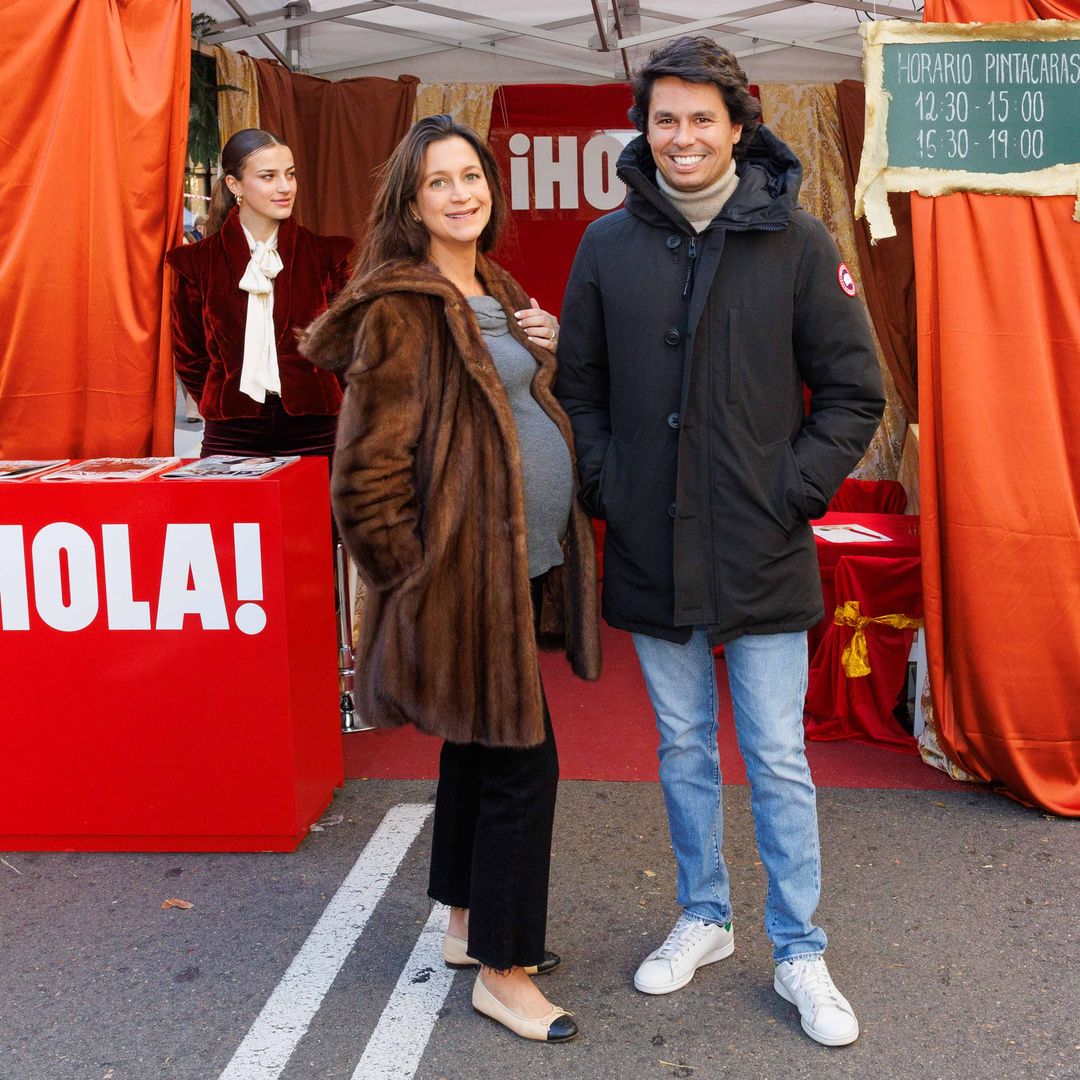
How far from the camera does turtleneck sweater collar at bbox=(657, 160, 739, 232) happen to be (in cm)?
262

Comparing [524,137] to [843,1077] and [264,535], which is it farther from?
[843,1077]

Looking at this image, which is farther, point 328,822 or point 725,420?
point 328,822

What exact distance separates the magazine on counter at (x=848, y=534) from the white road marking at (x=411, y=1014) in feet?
7.25

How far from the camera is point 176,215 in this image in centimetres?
402

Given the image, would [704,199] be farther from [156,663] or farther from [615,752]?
[615,752]

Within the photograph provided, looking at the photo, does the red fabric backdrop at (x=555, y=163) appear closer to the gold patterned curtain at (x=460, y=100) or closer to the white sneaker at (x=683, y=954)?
the gold patterned curtain at (x=460, y=100)

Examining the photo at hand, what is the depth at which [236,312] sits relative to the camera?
14.2 ft

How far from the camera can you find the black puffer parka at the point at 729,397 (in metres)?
2.62

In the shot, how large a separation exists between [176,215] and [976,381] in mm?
2473

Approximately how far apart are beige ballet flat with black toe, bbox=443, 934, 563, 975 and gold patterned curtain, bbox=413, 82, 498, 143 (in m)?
5.13

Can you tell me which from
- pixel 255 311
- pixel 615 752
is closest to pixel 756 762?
pixel 615 752

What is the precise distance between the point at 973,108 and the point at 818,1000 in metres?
2.47

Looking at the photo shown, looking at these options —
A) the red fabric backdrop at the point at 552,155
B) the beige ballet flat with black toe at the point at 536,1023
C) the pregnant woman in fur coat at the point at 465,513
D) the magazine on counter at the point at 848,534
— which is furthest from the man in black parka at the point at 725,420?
the red fabric backdrop at the point at 552,155

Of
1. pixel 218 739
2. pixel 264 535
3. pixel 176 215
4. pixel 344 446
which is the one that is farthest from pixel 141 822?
pixel 176 215
